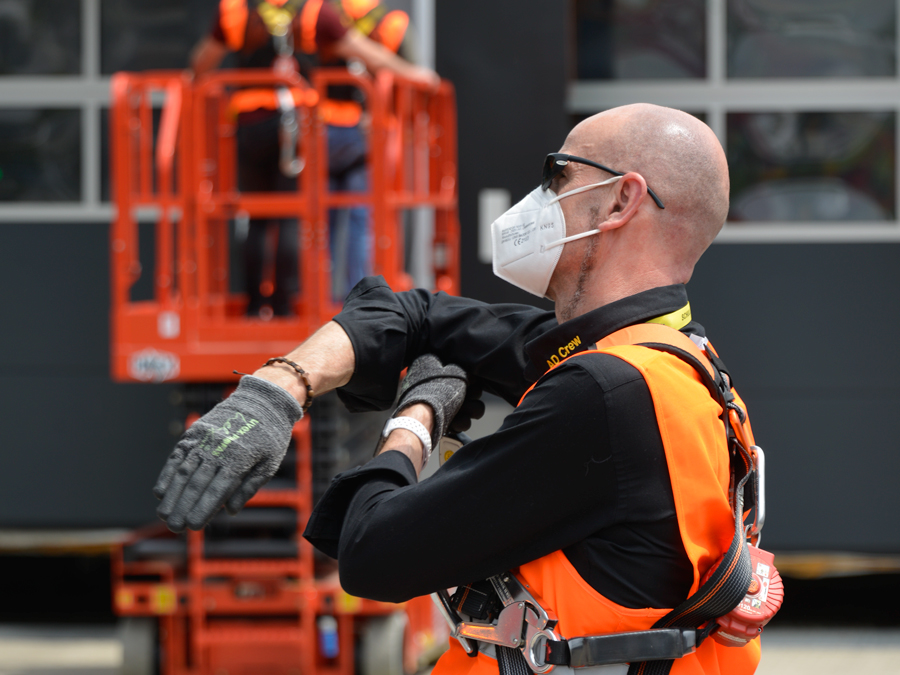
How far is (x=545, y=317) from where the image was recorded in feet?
6.84

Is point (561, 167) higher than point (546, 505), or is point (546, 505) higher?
point (561, 167)

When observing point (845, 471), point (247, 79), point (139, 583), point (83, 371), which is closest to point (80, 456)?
point (83, 371)

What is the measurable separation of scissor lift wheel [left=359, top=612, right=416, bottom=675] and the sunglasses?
3.22 m

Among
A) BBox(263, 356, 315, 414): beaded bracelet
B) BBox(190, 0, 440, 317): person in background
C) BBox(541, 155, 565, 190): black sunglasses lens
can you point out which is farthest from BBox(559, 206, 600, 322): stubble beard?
BBox(190, 0, 440, 317): person in background

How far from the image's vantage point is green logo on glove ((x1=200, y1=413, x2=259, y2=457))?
153 centimetres

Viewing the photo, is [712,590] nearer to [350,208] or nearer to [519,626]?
[519,626]

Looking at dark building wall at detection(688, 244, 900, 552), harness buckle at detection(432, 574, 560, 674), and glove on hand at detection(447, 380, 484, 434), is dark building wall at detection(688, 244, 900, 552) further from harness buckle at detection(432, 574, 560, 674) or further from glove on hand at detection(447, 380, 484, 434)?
harness buckle at detection(432, 574, 560, 674)

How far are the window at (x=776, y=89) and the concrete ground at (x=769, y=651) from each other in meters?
2.39

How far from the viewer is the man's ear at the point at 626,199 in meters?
1.72

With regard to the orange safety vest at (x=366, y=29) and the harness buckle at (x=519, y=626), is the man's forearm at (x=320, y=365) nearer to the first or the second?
the harness buckle at (x=519, y=626)

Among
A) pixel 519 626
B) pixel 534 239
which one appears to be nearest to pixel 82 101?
pixel 534 239

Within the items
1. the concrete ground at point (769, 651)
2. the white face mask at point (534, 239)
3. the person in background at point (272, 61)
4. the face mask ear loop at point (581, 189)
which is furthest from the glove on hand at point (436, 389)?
the concrete ground at point (769, 651)

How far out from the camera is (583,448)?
154cm

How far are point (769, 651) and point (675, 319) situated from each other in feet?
14.5
